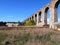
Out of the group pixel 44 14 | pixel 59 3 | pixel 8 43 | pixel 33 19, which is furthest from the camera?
pixel 33 19

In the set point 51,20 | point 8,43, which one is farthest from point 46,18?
point 8,43

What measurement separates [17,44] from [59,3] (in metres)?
19.2

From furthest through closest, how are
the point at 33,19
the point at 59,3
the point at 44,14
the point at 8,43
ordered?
1. the point at 33,19
2. the point at 44,14
3. the point at 59,3
4. the point at 8,43

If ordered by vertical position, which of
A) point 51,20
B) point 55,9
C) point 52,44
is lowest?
point 52,44

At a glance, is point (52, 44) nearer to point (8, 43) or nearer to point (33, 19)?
point (8, 43)

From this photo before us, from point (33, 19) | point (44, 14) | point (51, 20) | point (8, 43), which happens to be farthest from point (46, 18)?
point (8, 43)

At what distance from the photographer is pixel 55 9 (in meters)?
25.3

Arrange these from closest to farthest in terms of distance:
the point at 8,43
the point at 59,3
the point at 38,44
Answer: the point at 38,44
the point at 8,43
the point at 59,3

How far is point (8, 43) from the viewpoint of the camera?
6.25 metres

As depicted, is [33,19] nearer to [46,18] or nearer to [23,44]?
[46,18]

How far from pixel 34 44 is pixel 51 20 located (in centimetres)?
2000

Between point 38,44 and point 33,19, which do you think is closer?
point 38,44

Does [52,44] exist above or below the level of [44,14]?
below

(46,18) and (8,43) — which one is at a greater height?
(46,18)
